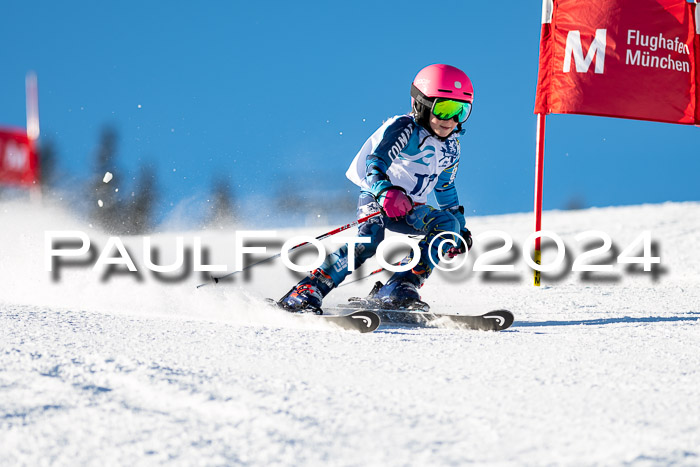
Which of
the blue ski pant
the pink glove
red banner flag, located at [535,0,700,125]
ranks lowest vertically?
the blue ski pant

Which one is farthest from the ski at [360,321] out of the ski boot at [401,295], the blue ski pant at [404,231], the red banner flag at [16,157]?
the red banner flag at [16,157]

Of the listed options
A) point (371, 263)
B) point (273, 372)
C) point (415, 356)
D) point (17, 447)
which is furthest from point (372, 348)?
point (371, 263)

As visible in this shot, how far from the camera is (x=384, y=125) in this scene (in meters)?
3.94

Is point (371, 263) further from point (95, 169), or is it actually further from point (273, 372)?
point (95, 169)

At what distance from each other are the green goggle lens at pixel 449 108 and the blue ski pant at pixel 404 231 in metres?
0.55

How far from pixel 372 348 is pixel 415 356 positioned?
Result: 0.22 meters

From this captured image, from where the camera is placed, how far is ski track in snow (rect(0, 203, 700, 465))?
4.73 ft

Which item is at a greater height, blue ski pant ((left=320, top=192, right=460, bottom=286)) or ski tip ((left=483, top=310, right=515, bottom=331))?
blue ski pant ((left=320, top=192, right=460, bottom=286))

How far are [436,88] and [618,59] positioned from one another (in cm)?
325

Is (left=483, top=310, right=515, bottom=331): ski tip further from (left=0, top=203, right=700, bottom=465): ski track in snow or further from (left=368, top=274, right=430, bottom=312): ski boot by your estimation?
(left=368, top=274, right=430, bottom=312): ski boot

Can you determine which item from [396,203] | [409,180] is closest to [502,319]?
[396,203]

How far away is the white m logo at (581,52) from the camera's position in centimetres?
607

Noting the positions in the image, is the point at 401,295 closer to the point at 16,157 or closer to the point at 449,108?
the point at 449,108

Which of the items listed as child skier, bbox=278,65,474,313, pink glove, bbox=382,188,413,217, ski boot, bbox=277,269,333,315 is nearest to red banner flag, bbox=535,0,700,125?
child skier, bbox=278,65,474,313
